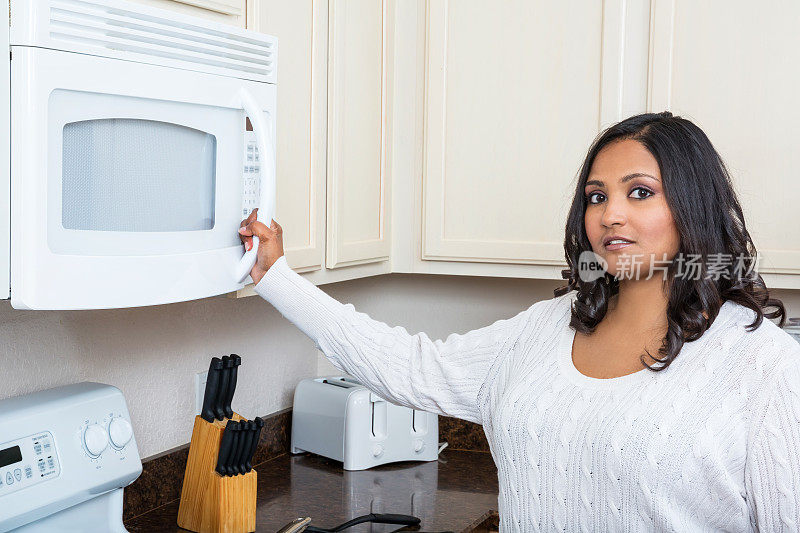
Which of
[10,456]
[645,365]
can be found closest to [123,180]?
[10,456]

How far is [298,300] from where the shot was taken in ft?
4.74

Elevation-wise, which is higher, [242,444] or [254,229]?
[254,229]

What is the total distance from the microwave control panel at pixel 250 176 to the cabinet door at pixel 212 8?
21cm

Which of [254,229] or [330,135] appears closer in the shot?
[254,229]

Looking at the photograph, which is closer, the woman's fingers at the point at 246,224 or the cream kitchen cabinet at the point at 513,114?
the woman's fingers at the point at 246,224

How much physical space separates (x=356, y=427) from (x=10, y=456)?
85 centimetres

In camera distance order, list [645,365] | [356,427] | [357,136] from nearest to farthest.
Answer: [645,365] → [357,136] → [356,427]

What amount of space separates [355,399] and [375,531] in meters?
0.37

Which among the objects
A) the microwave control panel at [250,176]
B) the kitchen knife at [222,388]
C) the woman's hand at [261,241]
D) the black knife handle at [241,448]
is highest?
the microwave control panel at [250,176]

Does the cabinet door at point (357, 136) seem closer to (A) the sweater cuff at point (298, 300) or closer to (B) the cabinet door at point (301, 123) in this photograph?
(B) the cabinet door at point (301, 123)

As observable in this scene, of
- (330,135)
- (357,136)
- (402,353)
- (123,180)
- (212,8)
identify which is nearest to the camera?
(123,180)

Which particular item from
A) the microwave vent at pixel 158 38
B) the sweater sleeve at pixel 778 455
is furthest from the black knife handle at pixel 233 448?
the sweater sleeve at pixel 778 455

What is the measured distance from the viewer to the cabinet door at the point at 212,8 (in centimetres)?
130

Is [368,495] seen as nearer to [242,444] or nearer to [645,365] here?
[242,444]
